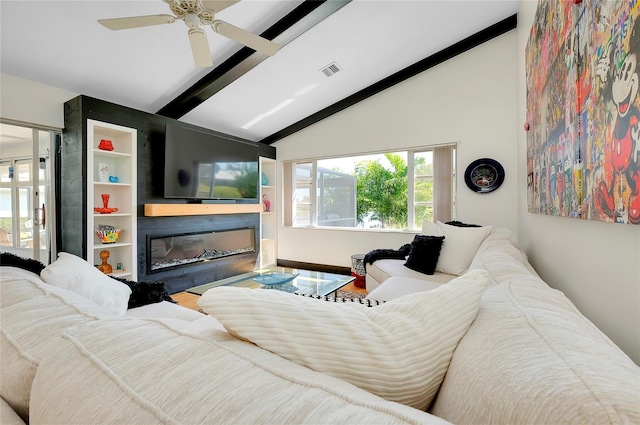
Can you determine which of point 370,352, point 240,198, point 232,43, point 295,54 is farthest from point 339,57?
point 370,352

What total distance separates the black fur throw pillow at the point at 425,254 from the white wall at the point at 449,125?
1135 mm

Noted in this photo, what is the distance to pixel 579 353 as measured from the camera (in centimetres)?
45

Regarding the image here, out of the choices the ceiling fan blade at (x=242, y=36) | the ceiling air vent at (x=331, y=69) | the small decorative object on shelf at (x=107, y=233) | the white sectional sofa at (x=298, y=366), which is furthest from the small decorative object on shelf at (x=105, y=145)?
the white sectional sofa at (x=298, y=366)

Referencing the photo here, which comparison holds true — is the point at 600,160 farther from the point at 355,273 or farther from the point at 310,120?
the point at 310,120

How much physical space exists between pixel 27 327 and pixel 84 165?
113 inches

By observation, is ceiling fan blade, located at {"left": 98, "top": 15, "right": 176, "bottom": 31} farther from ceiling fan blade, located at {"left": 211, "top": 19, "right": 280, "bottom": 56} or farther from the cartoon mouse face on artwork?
the cartoon mouse face on artwork

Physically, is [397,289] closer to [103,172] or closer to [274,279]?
[274,279]

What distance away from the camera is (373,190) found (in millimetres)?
4473

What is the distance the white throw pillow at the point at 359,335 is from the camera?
532 millimetres

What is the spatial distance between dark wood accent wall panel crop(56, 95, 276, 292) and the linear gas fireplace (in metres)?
0.19

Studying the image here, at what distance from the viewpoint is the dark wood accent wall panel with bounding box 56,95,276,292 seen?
9.39 feet

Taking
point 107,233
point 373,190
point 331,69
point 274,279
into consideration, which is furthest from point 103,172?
point 373,190

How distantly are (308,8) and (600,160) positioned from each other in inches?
102

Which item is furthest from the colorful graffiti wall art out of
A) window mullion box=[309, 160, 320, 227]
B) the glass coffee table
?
window mullion box=[309, 160, 320, 227]
